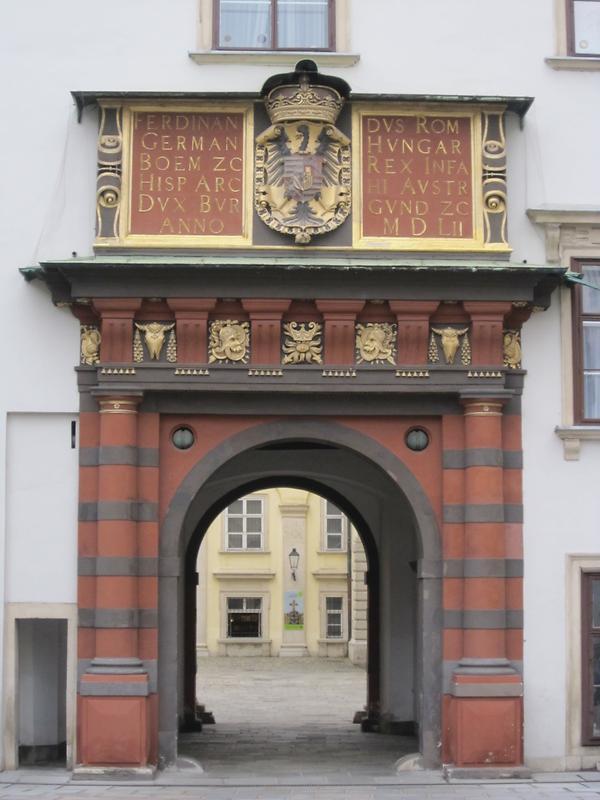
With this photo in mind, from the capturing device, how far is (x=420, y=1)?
1703 centimetres

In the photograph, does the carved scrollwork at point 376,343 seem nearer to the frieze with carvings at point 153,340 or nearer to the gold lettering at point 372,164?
the gold lettering at point 372,164

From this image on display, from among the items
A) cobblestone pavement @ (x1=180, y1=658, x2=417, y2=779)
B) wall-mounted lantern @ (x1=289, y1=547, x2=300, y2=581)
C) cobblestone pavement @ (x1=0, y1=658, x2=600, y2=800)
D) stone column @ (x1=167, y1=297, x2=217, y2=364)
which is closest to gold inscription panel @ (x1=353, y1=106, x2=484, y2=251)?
stone column @ (x1=167, y1=297, x2=217, y2=364)

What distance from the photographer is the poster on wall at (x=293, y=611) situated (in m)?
43.7

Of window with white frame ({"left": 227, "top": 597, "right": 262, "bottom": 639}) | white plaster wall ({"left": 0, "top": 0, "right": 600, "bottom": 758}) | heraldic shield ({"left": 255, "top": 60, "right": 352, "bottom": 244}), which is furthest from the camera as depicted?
window with white frame ({"left": 227, "top": 597, "right": 262, "bottom": 639})

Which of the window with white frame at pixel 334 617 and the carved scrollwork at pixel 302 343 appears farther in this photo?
the window with white frame at pixel 334 617

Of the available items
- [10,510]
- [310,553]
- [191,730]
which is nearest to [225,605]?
[310,553]

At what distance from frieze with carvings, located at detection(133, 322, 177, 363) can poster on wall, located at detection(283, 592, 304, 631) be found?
28184 millimetres

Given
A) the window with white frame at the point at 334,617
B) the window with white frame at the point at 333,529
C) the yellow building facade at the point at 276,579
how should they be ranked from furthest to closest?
the window with white frame at the point at 333,529, the window with white frame at the point at 334,617, the yellow building facade at the point at 276,579

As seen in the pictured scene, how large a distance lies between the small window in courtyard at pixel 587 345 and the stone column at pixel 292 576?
27.3 m

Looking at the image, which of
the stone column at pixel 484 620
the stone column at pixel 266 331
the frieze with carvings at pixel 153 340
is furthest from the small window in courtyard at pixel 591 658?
the frieze with carvings at pixel 153 340

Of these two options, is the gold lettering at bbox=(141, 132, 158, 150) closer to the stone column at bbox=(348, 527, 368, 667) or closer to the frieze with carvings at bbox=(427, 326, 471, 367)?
the frieze with carvings at bbox=(427, 326, 471, 367)

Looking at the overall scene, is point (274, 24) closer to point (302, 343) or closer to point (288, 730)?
point (302, 343)

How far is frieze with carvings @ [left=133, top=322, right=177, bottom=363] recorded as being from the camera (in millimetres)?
16219

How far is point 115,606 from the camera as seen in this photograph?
16016mm
